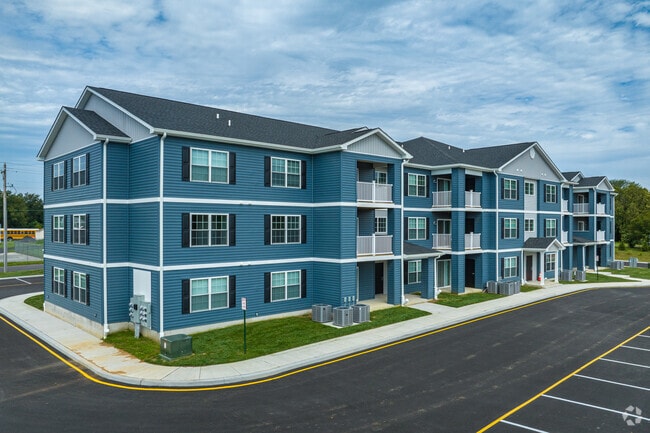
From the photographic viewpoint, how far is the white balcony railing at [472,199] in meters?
34.2

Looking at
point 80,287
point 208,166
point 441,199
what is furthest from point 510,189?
point 80,287

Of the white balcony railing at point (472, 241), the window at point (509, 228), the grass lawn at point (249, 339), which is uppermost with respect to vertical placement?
the window at point (509, 228)

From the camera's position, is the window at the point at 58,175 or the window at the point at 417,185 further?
the window at the point at 417,185

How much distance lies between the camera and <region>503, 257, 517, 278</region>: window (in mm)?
36719

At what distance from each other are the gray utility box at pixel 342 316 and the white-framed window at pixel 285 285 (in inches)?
123

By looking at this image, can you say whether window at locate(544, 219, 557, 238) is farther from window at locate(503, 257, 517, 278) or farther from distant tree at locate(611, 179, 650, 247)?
distant tree at locate(611, 179, 650, 247)

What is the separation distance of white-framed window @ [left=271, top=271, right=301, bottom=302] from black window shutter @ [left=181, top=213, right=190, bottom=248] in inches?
203

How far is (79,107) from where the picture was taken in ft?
85.6

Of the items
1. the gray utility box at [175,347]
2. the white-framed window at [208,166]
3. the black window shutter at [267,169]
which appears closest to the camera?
the gray utility box at [175,347]

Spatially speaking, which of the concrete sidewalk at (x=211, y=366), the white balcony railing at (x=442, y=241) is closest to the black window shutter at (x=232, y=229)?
the concrete sidewalk at (x=211, y=366)

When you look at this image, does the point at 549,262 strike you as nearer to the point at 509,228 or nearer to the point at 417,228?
the point at 509,228

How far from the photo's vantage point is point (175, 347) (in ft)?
55.9

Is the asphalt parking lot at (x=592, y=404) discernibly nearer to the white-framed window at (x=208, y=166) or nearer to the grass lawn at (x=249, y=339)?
the grass lawn at (x=249, y=339)

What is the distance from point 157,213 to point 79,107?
36.2ft
